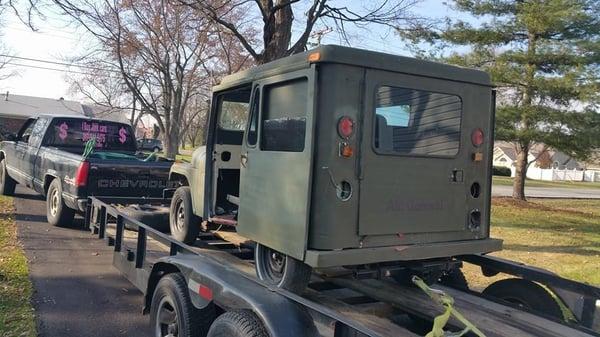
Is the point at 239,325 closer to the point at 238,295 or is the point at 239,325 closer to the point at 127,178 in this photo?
the point at 238,295

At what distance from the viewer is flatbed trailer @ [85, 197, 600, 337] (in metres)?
3.02

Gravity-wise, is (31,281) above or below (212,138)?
below

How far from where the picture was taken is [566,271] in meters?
8.27

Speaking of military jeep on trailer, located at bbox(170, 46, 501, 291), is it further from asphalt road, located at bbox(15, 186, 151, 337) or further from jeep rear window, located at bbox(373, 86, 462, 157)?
asphalt road, located at bbox(15, 186, 151, 337)

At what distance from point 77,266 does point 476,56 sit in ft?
48.8

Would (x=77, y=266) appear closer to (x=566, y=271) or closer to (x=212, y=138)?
(x=212, y=138)

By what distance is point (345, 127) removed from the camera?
3.63 m

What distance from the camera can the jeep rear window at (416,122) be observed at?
3816 mm

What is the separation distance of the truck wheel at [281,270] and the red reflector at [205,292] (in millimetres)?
431

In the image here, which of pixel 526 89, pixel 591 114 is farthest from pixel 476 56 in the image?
pixel 591 114

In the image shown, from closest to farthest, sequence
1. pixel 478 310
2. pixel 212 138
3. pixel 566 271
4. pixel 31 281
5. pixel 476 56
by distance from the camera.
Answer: pixel 478 310, pixel 212 138, pixel 31 281, pixel 566 271, pixel 476 56

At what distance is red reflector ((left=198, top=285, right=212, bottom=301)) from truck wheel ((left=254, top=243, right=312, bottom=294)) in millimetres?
431

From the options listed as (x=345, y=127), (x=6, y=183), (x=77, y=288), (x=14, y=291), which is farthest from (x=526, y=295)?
(x=6, y=183)

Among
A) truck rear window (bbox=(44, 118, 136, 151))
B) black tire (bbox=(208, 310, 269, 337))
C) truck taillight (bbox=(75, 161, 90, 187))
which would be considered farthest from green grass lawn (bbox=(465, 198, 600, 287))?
truck rear window (bbox=(44, 118, 136, 151))
